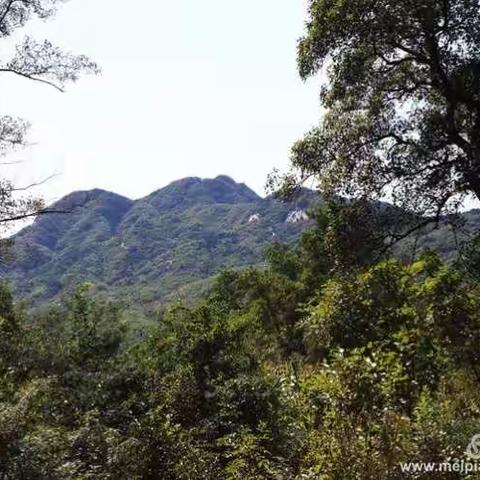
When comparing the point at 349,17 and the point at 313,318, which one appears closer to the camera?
the point at 349,17

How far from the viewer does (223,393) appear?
1509 centimetres

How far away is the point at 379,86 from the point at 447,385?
238 inches

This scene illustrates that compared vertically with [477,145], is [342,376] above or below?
below

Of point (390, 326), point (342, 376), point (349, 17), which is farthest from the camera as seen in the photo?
point (390, 326)

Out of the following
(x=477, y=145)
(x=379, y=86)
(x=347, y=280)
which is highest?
(x=379, y=86)

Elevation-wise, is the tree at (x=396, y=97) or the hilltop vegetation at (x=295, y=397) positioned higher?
the tree at (x=396, y=97)

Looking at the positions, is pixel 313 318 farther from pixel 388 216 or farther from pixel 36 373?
pixel 36 373

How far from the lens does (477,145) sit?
10055 mm

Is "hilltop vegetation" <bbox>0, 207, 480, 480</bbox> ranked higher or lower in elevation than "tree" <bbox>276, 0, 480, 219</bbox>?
lower

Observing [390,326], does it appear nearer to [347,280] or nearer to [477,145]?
[347,280]

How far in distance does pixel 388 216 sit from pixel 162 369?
427 inches

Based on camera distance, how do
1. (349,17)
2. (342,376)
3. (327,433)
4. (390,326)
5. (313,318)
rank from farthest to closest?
(390,326) < (313,318) < (349,17) < (342,376) < (327,433)

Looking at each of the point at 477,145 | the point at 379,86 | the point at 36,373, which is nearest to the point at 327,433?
the point at 477,145

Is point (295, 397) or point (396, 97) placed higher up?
point (396, 97)
